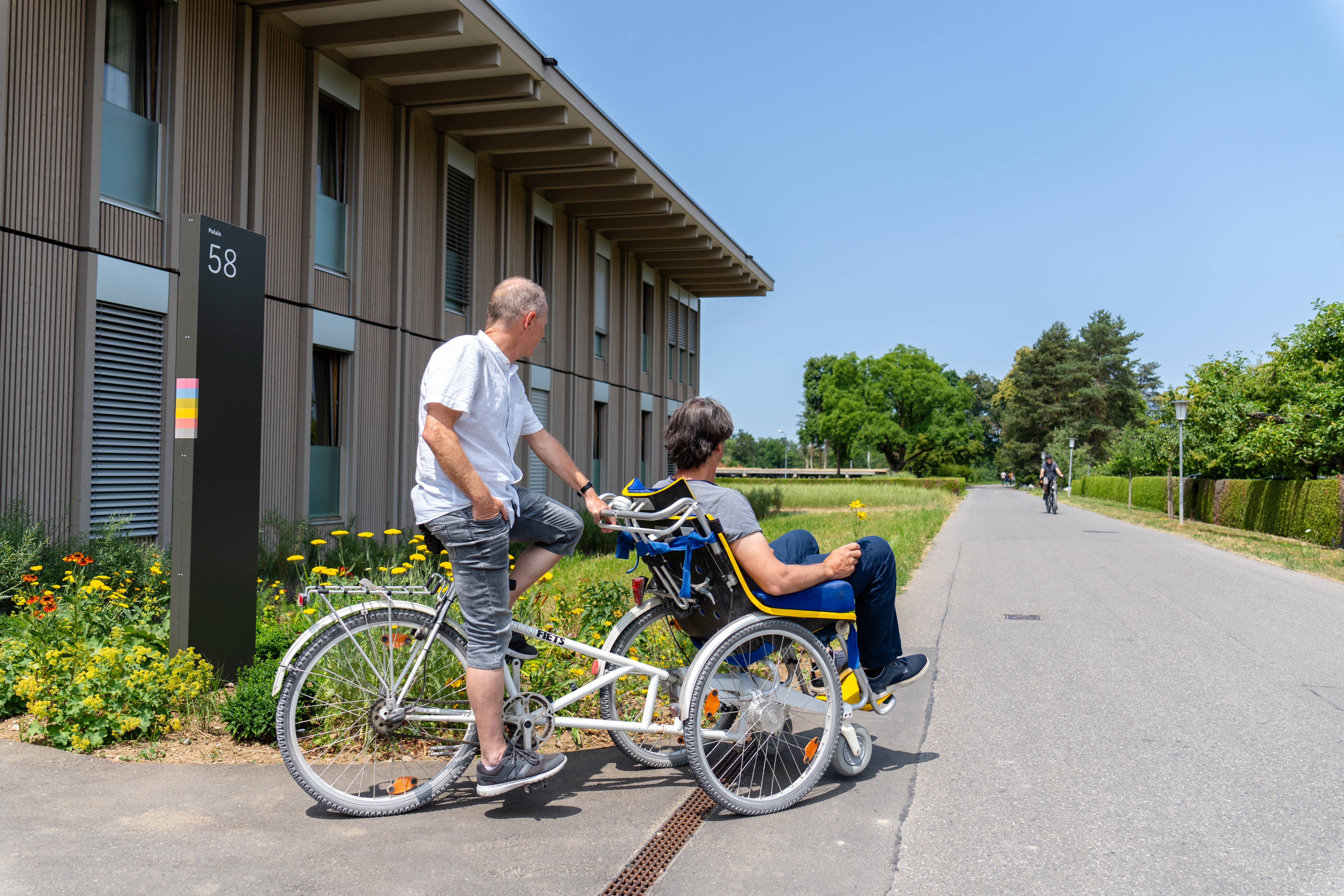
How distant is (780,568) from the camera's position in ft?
11.7

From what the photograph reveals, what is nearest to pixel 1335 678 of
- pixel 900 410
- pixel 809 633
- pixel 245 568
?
pixel 809 633

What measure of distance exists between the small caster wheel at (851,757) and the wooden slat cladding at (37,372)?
23.8 feet

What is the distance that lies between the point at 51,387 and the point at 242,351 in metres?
4.62

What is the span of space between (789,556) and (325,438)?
925cm

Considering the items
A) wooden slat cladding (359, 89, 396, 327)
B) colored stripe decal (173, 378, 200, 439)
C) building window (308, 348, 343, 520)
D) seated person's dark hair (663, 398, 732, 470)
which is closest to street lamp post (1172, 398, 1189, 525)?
wooden slat cladding (359, 89, 396, 327)

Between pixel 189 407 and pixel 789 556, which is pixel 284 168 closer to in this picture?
pixel 189 407

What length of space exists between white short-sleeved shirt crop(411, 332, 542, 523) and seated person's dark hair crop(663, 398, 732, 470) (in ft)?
2.24

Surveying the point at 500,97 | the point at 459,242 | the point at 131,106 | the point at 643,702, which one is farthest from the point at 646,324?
the point at 643,702

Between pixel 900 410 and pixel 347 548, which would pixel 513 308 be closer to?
pixel 347 548

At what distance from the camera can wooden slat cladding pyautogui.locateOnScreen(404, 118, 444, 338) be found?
13203mm

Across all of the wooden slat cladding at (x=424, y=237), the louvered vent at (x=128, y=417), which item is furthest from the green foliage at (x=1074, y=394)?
the louvered vent at (x=128, y=417)

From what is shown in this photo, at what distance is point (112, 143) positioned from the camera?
28.4ft

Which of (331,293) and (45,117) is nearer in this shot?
(45,117)

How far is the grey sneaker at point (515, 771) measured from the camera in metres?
3.32
